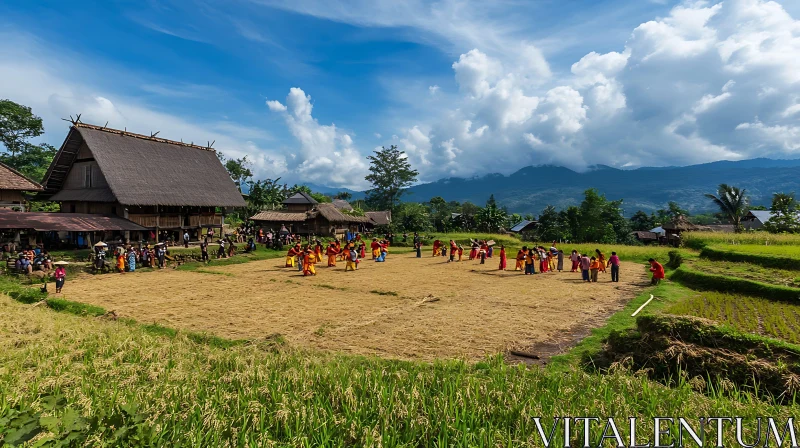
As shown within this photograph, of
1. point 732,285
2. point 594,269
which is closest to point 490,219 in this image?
point 594,269

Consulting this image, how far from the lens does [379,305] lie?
38.1ft

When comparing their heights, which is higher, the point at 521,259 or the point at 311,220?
the point at 311,220

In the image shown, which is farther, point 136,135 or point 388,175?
point 388,175

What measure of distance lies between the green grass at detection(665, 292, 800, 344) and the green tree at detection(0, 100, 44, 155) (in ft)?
199

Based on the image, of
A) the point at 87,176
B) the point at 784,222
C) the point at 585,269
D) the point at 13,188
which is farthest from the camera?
the point at 784,222

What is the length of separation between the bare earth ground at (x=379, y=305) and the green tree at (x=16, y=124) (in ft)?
136

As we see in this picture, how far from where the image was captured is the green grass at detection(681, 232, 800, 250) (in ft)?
77.4

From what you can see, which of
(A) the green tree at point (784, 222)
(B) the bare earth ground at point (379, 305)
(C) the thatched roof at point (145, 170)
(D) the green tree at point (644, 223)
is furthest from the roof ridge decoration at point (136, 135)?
(D) the green tree at point (644, 223)

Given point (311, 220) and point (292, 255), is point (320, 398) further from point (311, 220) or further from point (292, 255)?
point (311, 220)

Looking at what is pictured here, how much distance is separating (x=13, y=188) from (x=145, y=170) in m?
6.74

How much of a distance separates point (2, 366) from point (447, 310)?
8.77 metres

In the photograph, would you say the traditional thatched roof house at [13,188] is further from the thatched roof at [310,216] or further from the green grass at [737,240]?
the green grass at [737,240]

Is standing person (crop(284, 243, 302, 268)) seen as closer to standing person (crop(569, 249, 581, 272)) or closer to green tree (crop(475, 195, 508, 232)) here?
standing person (crop(569, 249, 581, 272))

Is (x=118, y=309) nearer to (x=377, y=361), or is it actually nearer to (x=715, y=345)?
(x=377, y=361)
